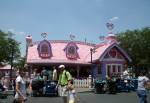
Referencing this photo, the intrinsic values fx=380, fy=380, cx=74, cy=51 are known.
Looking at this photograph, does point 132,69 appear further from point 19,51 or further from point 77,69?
point 19,51

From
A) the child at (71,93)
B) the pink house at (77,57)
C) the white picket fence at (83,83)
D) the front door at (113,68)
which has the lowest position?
the child at (71,93)

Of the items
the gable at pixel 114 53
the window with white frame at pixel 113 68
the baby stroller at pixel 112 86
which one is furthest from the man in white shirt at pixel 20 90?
the window with white frame at pixel 113 68

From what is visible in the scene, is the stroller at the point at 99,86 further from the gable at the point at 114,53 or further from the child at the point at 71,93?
the child at the point at 71,93

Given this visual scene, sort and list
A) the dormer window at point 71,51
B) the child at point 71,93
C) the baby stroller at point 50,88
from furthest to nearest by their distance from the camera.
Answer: the dormer window at point 71,51
the baby stroller at point 50,88
the child at point 71,93

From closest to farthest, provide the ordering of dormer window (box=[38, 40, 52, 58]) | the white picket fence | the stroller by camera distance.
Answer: the stroller, the white picket fence, dormer window (box=[38, 40, 52, 58])

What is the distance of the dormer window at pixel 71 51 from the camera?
4225cm

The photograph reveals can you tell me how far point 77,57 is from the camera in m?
42.8

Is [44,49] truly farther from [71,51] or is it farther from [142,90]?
[142,90]

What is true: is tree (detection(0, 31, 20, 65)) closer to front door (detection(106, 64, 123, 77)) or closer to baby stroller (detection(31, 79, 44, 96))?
front door (detection(106, 64, 123, 77))

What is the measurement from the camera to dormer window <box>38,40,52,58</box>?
135ft

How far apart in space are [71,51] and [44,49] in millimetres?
3094

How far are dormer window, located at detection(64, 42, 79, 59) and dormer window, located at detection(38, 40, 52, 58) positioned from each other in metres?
1.99

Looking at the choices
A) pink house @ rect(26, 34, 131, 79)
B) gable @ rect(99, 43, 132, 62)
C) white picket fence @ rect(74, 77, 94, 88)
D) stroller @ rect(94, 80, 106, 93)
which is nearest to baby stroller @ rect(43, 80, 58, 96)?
stroller @ rect(94, 80, 106, 93)

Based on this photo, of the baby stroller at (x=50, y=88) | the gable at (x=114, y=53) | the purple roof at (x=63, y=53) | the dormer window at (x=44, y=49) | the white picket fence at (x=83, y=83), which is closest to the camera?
the baby stroller at (x=50, y=88)
